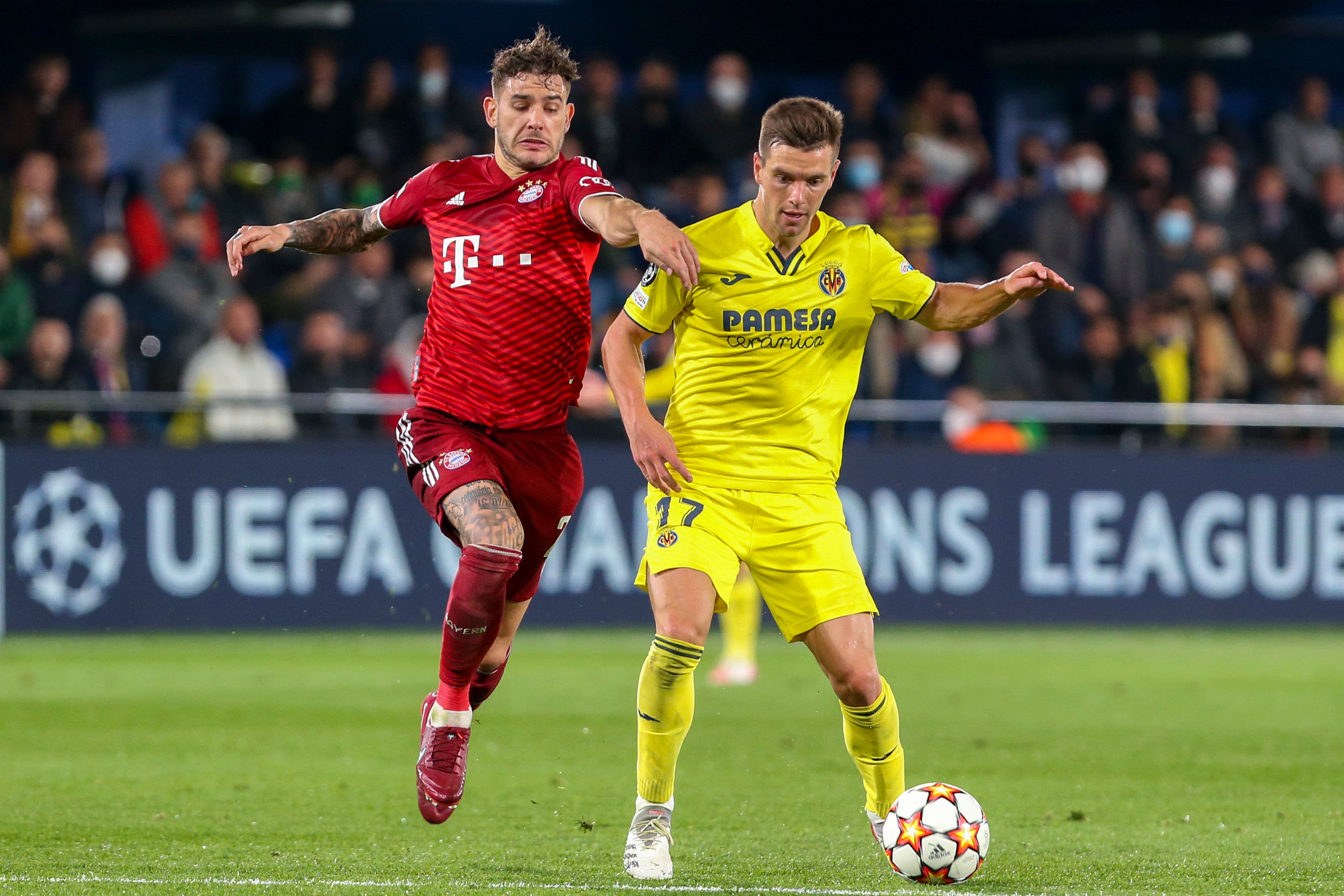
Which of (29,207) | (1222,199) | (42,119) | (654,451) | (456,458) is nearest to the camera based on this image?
(654,451)

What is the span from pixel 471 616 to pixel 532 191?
144 cm

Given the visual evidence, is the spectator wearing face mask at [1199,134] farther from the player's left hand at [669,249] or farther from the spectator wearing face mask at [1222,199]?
the player's left hand at [669,249]

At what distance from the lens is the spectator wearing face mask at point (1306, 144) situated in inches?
727

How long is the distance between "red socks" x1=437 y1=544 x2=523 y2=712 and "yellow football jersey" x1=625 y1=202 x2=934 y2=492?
0.71 meters

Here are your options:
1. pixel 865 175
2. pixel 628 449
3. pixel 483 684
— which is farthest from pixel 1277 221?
pixel 483 684

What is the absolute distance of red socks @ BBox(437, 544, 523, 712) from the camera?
6148 mm

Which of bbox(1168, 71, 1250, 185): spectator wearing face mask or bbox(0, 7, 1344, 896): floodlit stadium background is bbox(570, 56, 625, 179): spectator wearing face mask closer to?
bbox(0, 7, 1344, 896): floodlit stadium background

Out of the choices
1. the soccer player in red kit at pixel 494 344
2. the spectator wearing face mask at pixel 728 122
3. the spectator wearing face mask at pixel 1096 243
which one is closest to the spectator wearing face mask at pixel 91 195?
the spectator wearing face mask at pixel 728 122

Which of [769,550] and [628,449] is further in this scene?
[628,449]

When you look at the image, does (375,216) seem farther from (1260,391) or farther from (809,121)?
(1260,391)

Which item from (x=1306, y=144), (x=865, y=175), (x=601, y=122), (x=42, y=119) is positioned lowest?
(x=865, y=175)

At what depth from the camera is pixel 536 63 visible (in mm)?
6227

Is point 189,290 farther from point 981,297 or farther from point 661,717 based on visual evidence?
point 981,297

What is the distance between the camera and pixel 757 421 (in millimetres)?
6051
